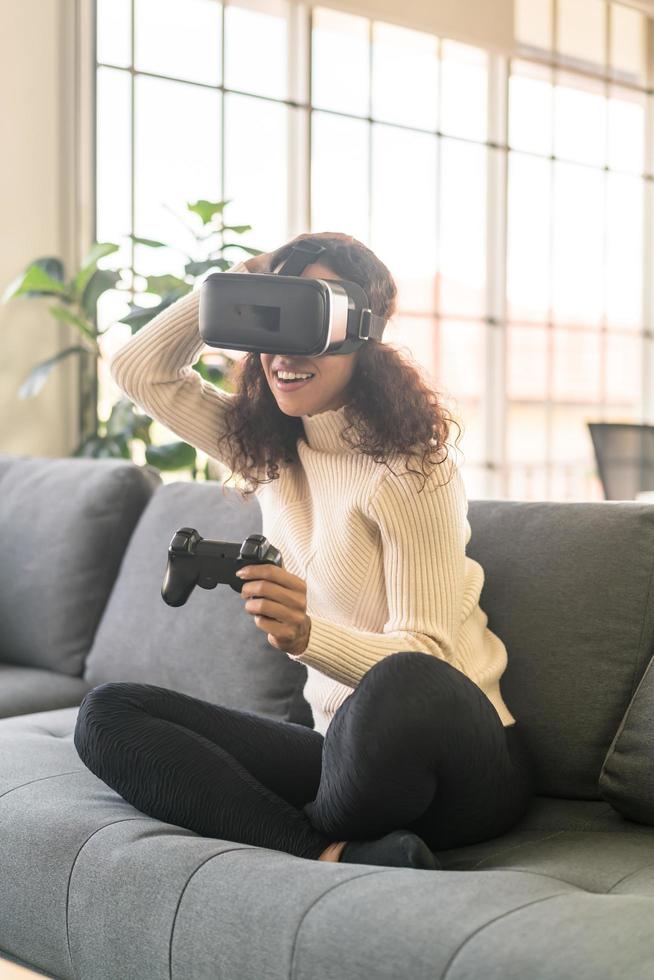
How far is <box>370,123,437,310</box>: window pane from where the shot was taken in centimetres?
479

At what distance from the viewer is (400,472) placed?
151cm

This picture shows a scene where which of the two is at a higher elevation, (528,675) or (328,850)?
(528,675)

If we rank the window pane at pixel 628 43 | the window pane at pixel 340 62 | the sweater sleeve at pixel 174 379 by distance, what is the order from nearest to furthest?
1. the sweater sleeve at pixel 174 379
2. the window pane at pixel 340 62
3. the window pane at pixel 628 43

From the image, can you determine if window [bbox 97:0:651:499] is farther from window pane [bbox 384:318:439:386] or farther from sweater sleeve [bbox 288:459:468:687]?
sweater sleeve [bbox 288:459:468:687]

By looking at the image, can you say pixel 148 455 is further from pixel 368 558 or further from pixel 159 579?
pixel 368 558

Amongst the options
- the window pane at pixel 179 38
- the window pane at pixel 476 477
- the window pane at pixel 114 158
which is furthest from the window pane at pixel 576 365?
the window pane at pixel 114 158

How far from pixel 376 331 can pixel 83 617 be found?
103 cm

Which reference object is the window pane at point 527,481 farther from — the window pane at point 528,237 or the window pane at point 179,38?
the window pane at point 179,38

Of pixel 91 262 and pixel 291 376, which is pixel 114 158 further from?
pixel 291 376

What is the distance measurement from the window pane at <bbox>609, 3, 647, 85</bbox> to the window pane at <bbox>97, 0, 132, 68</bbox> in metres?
2.63

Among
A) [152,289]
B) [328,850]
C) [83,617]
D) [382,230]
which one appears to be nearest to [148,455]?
[152,289]

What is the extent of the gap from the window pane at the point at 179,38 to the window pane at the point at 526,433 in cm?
202

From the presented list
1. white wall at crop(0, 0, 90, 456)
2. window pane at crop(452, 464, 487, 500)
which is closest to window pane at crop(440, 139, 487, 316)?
window pane at crop(452, 464, 487, 500)

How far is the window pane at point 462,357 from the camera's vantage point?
5.08 m
